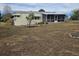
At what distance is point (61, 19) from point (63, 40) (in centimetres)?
28

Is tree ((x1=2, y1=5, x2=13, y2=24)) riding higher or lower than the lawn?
higher

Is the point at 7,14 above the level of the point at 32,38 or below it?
above

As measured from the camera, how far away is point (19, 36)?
3334 centimetres

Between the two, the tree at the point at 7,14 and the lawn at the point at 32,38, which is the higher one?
the tree at the point at 7,14

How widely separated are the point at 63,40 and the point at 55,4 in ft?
1.60

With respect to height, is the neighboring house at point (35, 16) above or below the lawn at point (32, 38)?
above

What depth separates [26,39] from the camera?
109 ft

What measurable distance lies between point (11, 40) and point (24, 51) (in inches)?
8.9

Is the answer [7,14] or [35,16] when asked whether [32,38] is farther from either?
[7,14]

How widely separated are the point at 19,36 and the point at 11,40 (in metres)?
0.12

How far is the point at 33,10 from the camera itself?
109ft

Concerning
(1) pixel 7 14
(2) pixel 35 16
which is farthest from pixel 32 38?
(1) pixel 7 14

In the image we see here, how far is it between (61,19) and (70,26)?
15 centimetres

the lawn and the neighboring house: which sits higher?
the neighboring house
